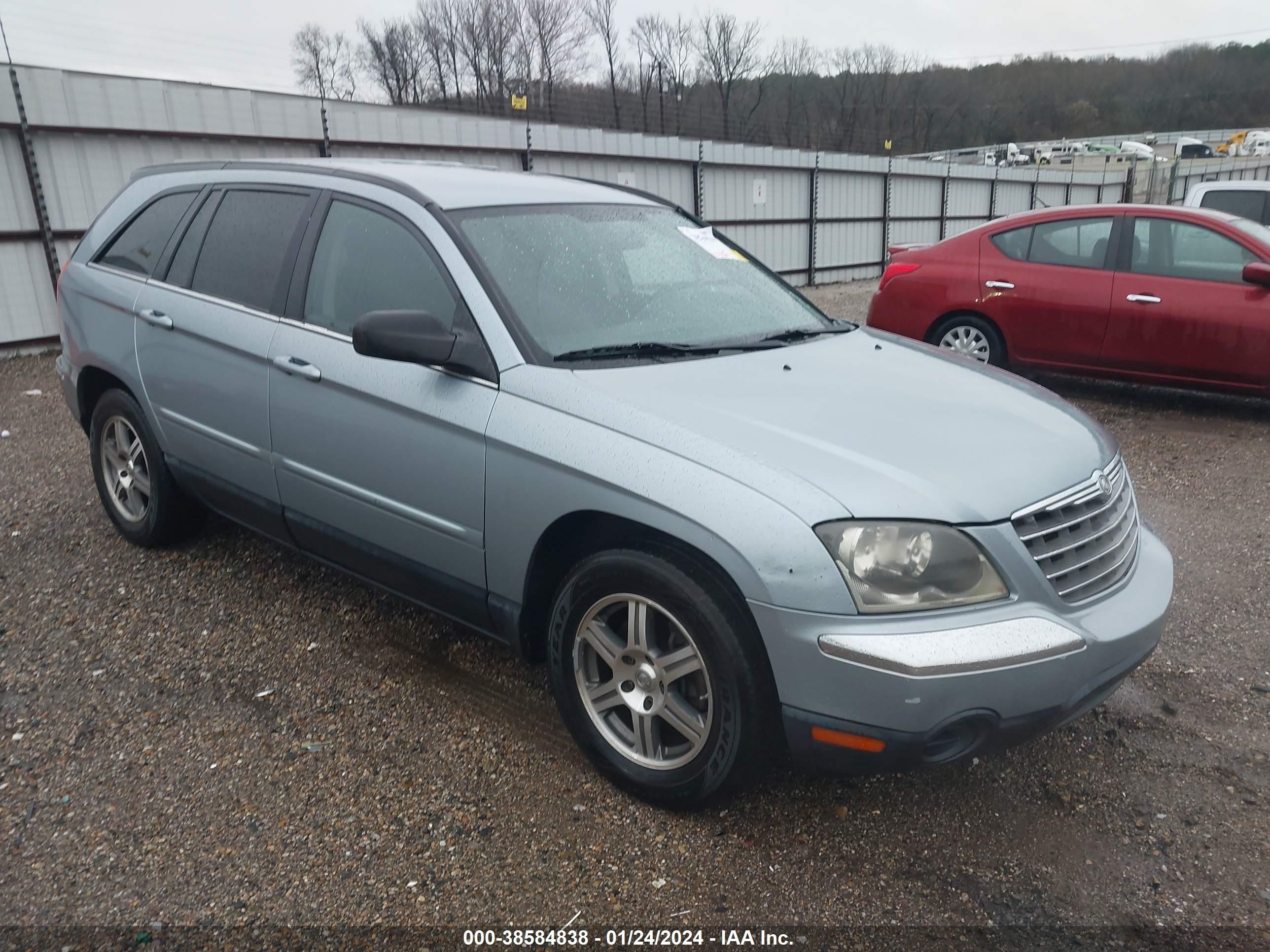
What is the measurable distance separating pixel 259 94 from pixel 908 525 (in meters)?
11.9

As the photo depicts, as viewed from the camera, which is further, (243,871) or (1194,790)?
(1194,790)

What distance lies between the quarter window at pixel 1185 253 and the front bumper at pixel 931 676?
5.64 meters

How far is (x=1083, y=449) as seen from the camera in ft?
9.09

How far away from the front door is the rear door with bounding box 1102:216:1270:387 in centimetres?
587

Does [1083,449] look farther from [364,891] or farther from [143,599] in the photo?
[143,599]

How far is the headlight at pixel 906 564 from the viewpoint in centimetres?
224

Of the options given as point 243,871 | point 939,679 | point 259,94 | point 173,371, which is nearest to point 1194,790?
point 939,679

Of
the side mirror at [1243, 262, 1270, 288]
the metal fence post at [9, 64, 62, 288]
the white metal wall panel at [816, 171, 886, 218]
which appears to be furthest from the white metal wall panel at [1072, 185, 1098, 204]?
the metal fence post at [9, 64, 62, 288]

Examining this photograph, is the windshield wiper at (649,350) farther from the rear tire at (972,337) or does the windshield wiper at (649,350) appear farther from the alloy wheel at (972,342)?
the alloy wheel at (972,342)

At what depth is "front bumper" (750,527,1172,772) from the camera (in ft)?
7.19

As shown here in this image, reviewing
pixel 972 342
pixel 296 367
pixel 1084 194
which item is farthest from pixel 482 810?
pixel 1084 194

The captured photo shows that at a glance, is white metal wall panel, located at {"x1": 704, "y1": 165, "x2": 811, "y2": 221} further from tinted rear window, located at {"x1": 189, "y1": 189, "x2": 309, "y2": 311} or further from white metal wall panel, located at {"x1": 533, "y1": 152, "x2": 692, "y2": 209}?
tinted rear window, located at {"x1": 189, "y1": 189, "x2": 309, "y2": 311}

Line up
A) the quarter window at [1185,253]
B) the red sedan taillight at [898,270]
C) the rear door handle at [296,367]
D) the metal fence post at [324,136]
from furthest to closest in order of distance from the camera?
the metal fence post at [324,136] < the red sedan taillight at [898,270] < the quarter window at [1185,253] < the rear door handle at [296,367]

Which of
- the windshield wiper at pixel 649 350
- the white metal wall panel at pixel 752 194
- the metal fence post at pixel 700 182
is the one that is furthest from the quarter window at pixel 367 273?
the white metal wall panel at pixel 752 194
